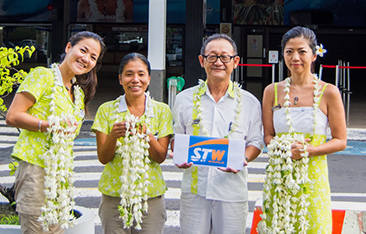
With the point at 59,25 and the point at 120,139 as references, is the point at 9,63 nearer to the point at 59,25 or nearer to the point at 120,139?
the point at 120,139

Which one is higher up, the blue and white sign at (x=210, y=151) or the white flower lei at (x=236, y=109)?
the white flower lei at (x=236, y=109)

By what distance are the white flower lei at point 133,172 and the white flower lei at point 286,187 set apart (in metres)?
0.89

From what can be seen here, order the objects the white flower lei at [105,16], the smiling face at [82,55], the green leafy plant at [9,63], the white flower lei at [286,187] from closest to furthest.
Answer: the white flower lei at [286,187]
the smiling face at [82,55]
the green leafy plant at [9,63]
the white flower lei at [105,16]

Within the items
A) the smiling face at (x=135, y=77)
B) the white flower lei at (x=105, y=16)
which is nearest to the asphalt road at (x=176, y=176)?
the smiling face at (x=135, y=77)

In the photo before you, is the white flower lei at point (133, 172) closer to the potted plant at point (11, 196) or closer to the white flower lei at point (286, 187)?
the white flower lei at point (286, 187)

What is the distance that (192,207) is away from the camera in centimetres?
344

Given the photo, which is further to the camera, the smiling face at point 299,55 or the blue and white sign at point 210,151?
the smiling face at point 299,55

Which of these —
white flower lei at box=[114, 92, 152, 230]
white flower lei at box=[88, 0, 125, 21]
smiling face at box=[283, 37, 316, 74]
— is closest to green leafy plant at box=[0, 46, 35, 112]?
white flower lei at box=[114, 92, 152, 230]

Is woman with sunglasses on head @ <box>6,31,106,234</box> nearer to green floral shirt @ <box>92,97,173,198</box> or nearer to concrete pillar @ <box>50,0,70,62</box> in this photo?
green floral shirt @ <box>92,97,173,198</box>

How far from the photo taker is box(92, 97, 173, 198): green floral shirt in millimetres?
3490

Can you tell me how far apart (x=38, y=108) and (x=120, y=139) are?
0.66 meters

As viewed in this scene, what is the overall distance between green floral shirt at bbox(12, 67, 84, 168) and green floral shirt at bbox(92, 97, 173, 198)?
0.30 metres

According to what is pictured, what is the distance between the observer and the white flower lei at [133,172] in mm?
3287

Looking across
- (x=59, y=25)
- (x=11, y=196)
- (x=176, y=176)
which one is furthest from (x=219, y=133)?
(x=59, y=25)
